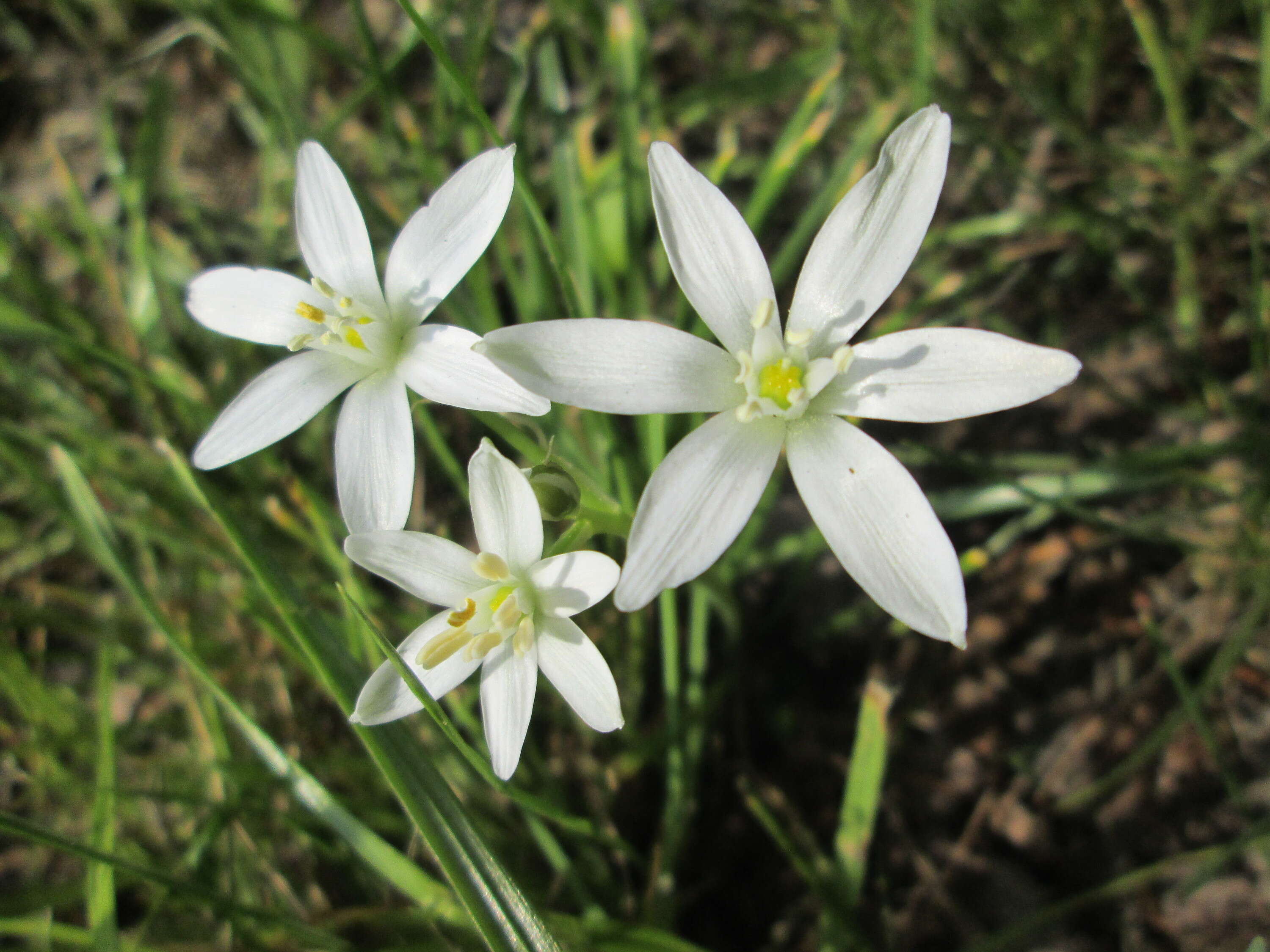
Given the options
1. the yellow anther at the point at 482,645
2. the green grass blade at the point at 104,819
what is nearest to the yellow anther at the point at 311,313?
the yellow anther at the point at 482,645

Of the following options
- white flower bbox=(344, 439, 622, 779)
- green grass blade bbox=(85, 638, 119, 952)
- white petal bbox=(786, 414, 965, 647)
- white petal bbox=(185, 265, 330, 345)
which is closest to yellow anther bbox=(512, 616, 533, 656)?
white flower bbox=(344, 439, 622, 779)

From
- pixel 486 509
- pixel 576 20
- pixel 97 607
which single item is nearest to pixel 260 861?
pixel 97 607

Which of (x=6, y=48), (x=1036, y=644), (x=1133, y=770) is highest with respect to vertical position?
(x=6, y=48)

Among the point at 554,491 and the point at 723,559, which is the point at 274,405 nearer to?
the point at 554,491

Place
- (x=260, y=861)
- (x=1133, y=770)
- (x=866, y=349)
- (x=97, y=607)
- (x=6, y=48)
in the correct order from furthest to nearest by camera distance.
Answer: (x=6, y=48) → (x=97, y=607) → (x=1133, y=770) → (x=260, y=861) → (x=866, y=349)

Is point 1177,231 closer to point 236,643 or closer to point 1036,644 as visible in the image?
point 1036,644

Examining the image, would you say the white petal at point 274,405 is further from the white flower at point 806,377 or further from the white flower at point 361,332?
the white flower at point 806,377
